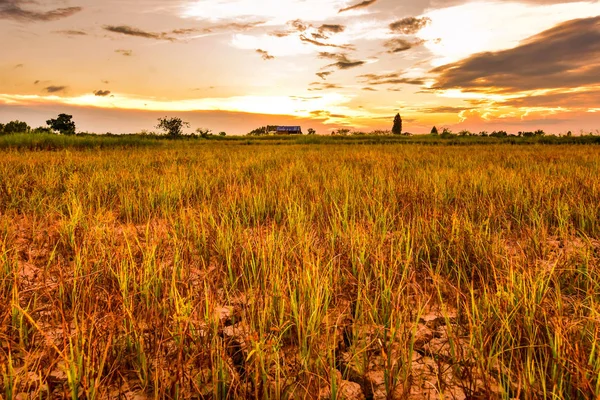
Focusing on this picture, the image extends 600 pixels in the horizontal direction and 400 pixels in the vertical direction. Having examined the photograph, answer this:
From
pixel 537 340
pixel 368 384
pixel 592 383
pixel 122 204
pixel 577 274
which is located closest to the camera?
pixel 592 383

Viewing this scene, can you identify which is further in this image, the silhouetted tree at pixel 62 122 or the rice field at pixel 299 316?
the silhouetted tree at pixel 62 122

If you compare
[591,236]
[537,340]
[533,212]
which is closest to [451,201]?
[533,212]

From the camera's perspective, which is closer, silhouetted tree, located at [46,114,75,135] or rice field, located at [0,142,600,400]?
rice field, located at [0,142,600,400]

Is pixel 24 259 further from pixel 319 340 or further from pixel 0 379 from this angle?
pixel 319 340

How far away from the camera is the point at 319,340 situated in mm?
1410

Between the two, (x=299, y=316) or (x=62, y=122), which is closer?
(x=299, y=316)

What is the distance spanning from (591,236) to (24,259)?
4714 millimetres

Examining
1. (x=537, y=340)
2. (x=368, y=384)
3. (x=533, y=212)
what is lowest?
(x=368, y=384)

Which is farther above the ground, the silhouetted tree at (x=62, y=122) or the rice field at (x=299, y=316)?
the silhouetted tree at (x=62, y=122)

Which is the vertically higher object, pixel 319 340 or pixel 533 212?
pixel 533 212

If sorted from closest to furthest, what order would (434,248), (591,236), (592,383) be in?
(592,383) < (434,248) < (591,236)

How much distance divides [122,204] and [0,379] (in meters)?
3.10

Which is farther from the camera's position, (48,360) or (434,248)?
(434,248)

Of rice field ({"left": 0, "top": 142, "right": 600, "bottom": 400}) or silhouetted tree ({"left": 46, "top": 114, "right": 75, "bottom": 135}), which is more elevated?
silhouetted tree ({"left": 46, "top": 114, "right": 75, "bottom": 135})
